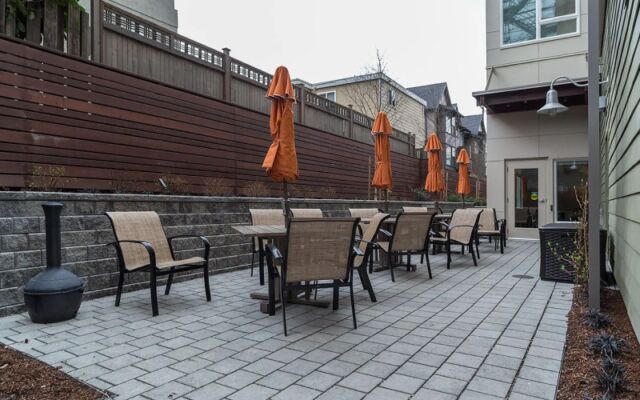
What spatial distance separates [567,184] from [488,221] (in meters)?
3.49

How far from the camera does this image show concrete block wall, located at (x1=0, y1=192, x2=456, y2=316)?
148 inches

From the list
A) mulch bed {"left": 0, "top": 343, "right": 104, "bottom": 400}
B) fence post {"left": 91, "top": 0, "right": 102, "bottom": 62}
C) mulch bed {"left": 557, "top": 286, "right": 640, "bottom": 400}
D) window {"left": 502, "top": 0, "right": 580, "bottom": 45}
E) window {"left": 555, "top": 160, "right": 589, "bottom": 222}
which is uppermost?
window {"left": 502, "top": 0, "right": 580, "bottom": 45}

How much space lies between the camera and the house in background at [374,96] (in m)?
19.0

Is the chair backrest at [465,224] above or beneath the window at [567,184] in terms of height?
beneath

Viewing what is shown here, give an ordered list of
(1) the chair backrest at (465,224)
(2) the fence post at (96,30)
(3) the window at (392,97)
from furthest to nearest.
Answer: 1. (3) the window at (392,97)
2. (1) the chair backrest at (465,224)
3. (2) the fence post at (96,30)

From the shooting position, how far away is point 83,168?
5020mm

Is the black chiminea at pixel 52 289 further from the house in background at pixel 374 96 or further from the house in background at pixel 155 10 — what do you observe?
the house in background at pixel 374 96

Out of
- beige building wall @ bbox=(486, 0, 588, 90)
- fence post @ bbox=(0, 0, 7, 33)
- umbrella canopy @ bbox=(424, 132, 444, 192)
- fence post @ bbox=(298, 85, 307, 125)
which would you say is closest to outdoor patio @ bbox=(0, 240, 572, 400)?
fence post @ bbox=(0, 0, 7, 33)

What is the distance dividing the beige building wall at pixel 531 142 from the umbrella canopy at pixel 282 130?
29.0ft

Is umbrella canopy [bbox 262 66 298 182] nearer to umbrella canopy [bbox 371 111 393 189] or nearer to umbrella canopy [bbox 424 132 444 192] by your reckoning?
umbrella canopy [bbox 371 111 393 189]

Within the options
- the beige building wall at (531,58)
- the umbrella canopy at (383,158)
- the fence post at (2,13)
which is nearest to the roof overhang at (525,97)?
the beige building wall at (531,58)

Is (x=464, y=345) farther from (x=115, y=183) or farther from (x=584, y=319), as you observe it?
(x=115, y=183)

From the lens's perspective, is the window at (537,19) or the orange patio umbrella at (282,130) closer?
the orange patio umbrella at (282,130)

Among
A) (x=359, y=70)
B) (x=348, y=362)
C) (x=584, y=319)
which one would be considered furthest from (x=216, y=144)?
(x=359, y=70)
